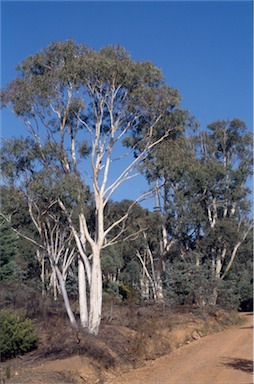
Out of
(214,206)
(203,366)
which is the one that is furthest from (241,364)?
(214,206)

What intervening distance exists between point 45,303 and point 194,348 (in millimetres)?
7499

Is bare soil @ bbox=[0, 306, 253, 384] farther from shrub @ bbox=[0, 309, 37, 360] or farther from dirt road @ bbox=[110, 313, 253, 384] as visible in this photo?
shrub @ bbox=[0, 309, 37, 360]

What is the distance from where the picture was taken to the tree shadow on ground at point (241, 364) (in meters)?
13.4

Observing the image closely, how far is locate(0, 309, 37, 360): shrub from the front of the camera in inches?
619


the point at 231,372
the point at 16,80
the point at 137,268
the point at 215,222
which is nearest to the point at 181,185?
the point at 215,222

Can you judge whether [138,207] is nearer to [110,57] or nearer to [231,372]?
[110,57]

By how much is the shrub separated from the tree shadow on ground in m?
5.81

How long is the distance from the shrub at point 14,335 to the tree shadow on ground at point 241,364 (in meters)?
5.81

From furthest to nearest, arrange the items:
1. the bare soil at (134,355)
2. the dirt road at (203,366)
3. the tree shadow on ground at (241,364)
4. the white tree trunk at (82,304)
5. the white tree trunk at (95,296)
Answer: the white tree trunk at (82,304) → the white tree trunk at (95,296) → the tree shadow on ground at (241,364) → the bare soil at (134,355) → the dirt road at (203,366)

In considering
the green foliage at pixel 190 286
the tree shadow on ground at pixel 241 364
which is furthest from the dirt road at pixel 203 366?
the green foliage at pixel 190 286

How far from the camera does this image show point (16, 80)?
2028cm

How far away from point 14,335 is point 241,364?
6.50 m

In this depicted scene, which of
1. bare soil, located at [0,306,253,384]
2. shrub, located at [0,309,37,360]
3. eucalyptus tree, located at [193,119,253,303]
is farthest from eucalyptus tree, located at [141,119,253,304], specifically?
shrub, located at [0,309,37,360]

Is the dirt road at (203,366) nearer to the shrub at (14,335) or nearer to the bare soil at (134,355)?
the bare soil at (134,355)
